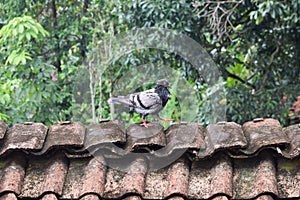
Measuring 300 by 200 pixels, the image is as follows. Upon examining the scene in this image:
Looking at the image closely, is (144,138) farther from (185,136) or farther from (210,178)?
(210,178)

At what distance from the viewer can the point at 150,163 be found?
2.97 m

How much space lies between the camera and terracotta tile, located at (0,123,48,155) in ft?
9.71

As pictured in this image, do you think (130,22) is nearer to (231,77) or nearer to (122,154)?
(231,77)

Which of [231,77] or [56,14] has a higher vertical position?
[56,14]

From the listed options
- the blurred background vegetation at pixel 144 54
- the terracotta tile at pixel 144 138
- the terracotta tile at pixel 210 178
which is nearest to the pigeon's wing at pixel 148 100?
the terracotta tile at pixel 144 138

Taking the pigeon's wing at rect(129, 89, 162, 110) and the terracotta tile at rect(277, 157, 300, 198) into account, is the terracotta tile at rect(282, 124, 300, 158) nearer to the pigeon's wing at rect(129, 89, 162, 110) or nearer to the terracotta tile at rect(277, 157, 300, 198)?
the terracotta tile at rect(277, 157, 300, 198)

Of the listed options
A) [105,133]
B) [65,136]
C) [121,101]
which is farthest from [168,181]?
[121,101]

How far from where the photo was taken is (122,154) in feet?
9.73

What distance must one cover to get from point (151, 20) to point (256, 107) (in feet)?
5.61

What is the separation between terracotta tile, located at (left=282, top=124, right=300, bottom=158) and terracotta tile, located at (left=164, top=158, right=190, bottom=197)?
0.44 m

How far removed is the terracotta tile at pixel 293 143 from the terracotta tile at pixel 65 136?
917 millimetres

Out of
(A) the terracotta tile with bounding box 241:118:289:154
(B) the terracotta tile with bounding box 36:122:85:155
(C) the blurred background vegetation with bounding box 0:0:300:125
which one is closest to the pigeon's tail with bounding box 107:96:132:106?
(B) the terracotta tile with bounding box 36:122:85:155

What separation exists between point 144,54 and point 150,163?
203 inches

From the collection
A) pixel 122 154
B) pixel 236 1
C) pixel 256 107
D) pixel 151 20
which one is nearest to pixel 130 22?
pixel 151 20
